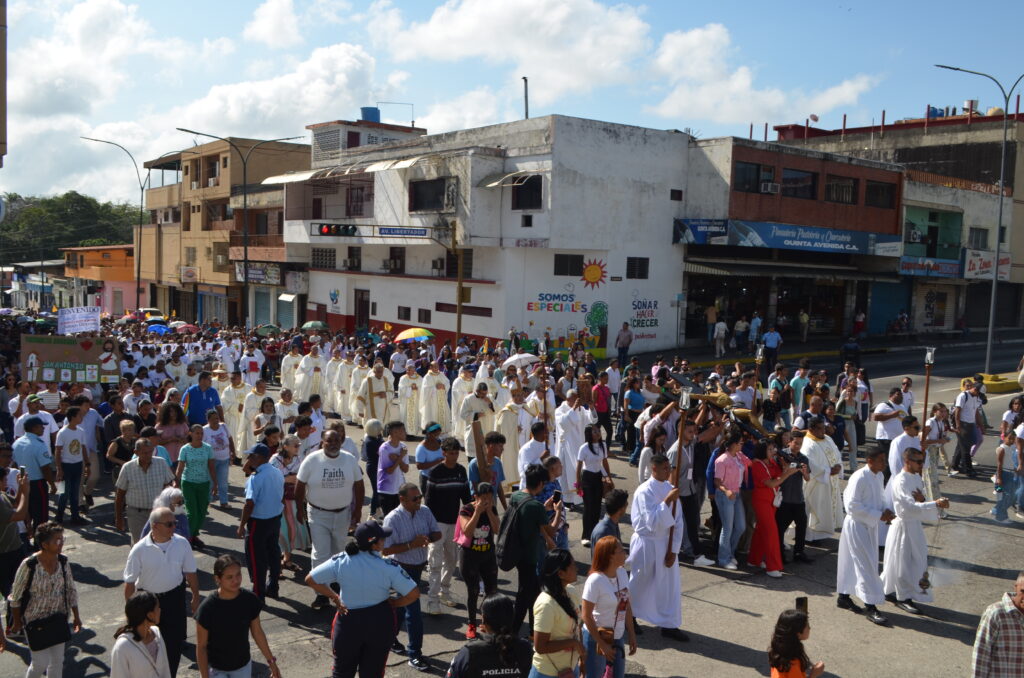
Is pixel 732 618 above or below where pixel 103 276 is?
below

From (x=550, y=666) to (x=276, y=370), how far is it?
20875 mm

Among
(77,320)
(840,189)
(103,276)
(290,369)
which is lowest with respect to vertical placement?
(290,369)

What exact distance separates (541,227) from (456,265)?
4.55 metres

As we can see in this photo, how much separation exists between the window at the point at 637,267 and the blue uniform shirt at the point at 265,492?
21.9 meters

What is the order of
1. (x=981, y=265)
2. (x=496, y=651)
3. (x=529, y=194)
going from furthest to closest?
(x=981, y=265), (x=529, y=194), (x=496, y=651)

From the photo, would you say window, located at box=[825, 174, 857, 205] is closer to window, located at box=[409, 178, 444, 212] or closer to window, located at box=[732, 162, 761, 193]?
window, located at box=[732, 162, 761, 193]

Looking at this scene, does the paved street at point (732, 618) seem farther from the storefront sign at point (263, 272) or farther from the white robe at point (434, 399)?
the storefront sign at point (263, 272)

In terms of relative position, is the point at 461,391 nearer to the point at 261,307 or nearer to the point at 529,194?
the point at 529,194

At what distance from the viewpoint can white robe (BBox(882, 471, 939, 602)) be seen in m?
8.21

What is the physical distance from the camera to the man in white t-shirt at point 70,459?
407 inches

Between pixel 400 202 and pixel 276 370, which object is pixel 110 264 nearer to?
pixel 400 202

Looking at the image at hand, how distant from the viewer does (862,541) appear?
8070 mm

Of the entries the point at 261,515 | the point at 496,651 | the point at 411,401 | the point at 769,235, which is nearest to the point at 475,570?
the point at 261,515

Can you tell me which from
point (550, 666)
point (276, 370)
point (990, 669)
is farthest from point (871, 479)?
point (276, 370)
